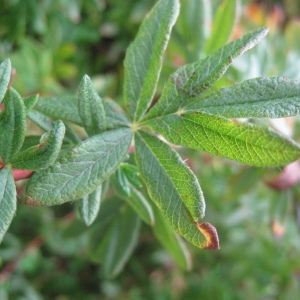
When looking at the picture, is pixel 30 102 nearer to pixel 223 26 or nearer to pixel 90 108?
pixel 90 108

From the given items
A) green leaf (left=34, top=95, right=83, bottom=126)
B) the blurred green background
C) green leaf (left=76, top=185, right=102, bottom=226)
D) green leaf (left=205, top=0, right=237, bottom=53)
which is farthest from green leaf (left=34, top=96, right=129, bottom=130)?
the blurred green background

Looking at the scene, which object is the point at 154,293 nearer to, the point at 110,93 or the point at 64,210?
the point at 64,210

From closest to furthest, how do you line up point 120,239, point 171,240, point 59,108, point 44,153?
1. point 44,153
2. point 59,108
3. point 171,240
4. point 120,239

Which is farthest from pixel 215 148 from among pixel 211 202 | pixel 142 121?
pixel 211 202

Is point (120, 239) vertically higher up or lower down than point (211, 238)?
lower down

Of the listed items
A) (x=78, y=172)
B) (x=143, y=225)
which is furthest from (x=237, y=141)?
(x=143, y=225)

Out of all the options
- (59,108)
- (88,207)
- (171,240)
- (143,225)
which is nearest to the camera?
(88,207)

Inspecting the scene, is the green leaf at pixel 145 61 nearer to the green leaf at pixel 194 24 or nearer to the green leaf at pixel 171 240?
the green leaf at pixel 171 240
